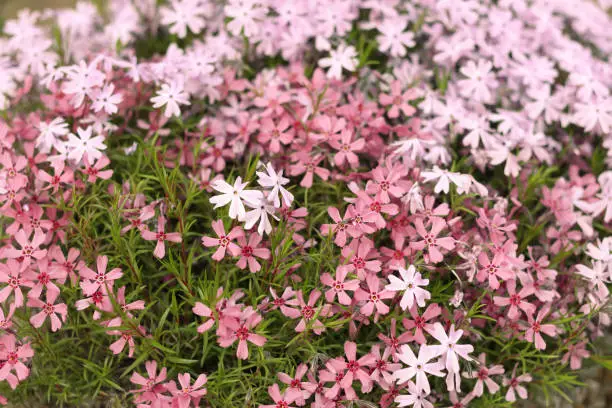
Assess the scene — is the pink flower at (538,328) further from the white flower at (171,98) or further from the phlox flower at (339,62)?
the white flower at (171,98)

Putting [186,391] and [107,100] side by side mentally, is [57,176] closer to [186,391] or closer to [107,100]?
[107,100]

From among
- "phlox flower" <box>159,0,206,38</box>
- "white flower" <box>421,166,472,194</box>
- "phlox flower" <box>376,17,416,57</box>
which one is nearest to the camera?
"white flower" <box>421,166,472,194</box>

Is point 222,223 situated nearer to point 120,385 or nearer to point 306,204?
point 306,204

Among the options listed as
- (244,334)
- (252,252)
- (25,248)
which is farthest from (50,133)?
(244,334)

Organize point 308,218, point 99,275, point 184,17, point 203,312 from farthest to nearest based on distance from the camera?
point 184,17, point 308,218, point 99,275, point 203,312

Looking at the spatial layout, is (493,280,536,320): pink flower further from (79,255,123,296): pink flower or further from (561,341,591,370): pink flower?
(79,255,123,296): pink flower

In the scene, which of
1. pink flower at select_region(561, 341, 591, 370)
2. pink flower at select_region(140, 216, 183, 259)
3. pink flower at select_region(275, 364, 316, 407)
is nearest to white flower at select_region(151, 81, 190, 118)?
pink flower at select_region(140, 216, 183, 259)

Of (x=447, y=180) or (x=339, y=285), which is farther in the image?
(x=447, y=180)
